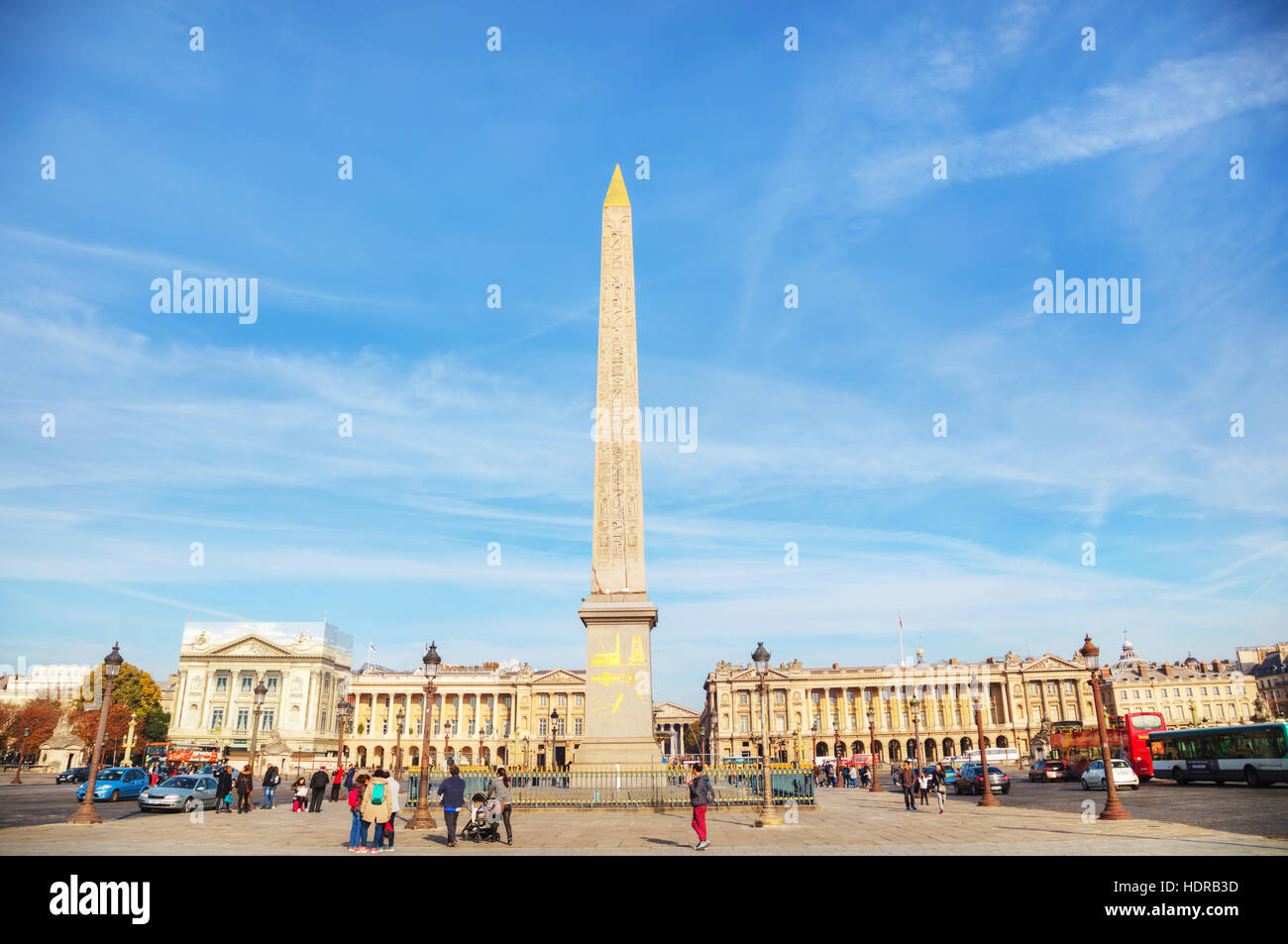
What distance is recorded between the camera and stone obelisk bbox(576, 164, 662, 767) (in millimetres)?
23469

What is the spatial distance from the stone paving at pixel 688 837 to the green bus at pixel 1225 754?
1534 centimetres

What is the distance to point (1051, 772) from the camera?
154 feet

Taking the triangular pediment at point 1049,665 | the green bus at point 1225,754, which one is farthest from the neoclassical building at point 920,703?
the green bus at point 1225,754

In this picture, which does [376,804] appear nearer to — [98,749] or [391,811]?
[391,811]

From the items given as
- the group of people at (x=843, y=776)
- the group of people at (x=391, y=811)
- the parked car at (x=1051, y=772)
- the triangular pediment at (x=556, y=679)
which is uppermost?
the triangular pediment at (x=556, y=679)

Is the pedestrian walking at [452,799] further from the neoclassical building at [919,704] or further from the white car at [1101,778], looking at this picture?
the neoclassical building at [919,704]

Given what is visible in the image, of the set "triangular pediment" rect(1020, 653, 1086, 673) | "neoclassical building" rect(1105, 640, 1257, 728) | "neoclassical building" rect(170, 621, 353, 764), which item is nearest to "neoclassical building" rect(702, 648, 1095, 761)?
"triangular pediment" rect(1020, 653, 1086, 673)

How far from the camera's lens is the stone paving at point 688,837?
1380 centimetres

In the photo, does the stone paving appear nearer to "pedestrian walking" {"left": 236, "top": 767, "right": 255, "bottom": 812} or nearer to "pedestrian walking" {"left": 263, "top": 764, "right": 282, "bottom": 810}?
"pedestrian walking" {"left": 236, "top": 767, "right": 255, "bottom": 812}
